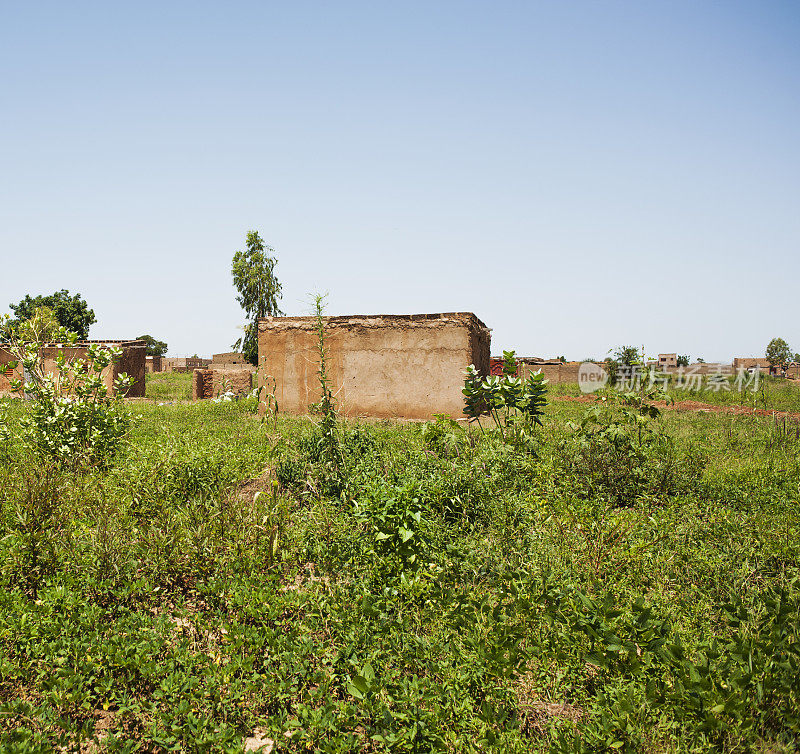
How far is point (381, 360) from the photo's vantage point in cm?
954

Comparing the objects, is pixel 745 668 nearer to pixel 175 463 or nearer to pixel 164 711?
pixel 164 711

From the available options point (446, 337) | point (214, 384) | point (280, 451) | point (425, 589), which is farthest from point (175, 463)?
point (214, 384)

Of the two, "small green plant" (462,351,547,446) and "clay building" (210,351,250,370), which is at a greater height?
"clay building" (210,351,250,370)

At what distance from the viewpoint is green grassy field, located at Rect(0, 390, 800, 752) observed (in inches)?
78.9

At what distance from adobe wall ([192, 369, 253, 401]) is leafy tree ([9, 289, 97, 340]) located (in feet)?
108

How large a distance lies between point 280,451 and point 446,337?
465 cm

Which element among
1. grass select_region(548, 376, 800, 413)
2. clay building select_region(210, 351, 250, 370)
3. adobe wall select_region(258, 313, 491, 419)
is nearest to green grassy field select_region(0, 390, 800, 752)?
adobe wall select_region(258, 313, 491, 419)

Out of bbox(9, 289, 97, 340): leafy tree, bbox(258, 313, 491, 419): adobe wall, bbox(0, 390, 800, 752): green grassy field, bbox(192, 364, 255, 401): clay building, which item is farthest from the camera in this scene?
bbox(9, 289, 97, 340): leafy tree

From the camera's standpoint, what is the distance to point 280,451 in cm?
506

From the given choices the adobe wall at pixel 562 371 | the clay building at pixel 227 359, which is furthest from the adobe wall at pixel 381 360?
the clay building at pixel 227 359

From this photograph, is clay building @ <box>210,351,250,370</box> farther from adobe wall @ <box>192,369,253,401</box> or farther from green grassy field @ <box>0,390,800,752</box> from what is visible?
green grassy field @ <box>0,390,800,752</box>

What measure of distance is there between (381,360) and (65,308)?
43.3 m

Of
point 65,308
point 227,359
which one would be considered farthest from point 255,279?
point 65,308

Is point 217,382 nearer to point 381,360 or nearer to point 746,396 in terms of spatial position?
point 381,360
